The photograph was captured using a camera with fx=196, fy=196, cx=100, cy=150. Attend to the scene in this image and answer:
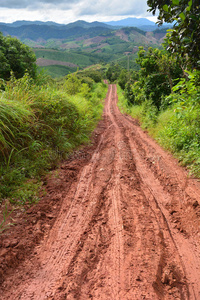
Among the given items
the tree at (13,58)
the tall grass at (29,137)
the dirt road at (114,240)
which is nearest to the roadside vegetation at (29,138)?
the tall grass at (29,137)

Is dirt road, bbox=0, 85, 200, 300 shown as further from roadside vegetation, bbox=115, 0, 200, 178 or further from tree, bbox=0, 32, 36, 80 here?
tree, bbox=0, 32, 36, 80

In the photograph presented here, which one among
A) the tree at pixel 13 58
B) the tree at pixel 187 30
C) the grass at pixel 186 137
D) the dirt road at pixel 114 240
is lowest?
the dirt road at pixel 114 240

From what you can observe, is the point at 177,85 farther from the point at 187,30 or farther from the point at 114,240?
the point at 114,240

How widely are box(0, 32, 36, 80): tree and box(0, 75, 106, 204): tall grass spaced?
19.9 feet

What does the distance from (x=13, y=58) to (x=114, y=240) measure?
11.8 metres

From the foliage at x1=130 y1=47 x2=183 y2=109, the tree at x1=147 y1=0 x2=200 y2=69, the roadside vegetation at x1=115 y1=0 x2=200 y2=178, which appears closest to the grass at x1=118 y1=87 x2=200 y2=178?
the roadside vegetation at x1=115 y1=0 x2=200 y2=178

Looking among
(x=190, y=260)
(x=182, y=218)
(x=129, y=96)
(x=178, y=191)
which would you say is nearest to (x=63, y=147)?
(x=178, y=191)

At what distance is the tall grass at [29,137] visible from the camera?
11.9 feet

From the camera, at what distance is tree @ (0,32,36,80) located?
34.2 ft

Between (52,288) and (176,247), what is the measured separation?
1545mm

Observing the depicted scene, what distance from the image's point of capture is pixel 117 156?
578cm

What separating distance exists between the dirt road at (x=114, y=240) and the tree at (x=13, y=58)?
8600 millimetres

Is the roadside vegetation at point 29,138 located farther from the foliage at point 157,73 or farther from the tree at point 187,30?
the foliage at point 157,73

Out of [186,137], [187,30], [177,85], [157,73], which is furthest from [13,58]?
[187,30]
